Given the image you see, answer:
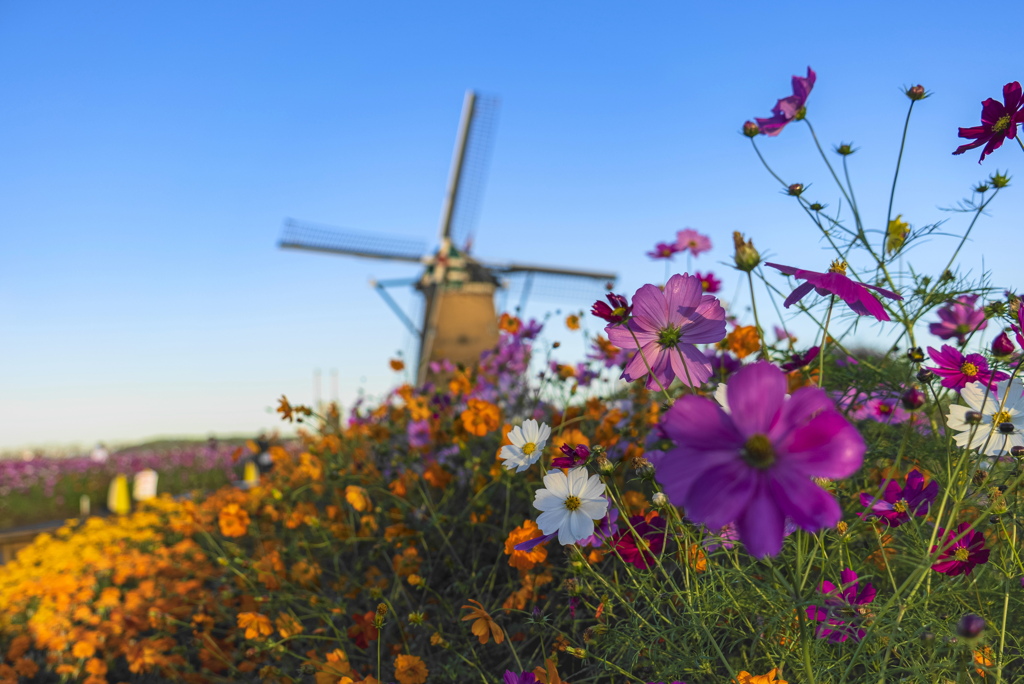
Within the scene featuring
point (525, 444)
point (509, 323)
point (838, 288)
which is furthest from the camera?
point (509, 323)

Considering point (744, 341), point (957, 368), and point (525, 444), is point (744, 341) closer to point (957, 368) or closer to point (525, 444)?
point (957, 368)

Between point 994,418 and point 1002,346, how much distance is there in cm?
34

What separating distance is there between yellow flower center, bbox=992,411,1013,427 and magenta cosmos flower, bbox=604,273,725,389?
24.4 inches

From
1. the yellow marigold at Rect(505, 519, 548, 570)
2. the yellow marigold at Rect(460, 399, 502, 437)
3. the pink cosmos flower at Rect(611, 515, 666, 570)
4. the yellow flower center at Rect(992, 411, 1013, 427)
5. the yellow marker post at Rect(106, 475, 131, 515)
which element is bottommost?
the yellow marker post at Rect(106, 475, 131, 515)

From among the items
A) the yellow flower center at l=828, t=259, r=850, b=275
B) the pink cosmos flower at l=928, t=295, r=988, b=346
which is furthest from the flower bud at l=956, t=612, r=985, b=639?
the pink cosmos flower at l=928, t=295, r=988, b=346

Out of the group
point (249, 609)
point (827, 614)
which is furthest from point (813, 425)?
point (249, 609)

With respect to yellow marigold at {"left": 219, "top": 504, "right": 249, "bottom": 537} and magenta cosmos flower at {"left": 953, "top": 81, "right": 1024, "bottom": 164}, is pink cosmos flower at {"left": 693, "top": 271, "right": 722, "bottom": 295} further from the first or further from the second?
yellow marigold at {"left": 219, "top": 504, "right": 249, "bottom": 537}

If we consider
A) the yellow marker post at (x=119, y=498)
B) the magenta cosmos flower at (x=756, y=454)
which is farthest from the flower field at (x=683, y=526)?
the yellow marker post at (x=119, y=498)

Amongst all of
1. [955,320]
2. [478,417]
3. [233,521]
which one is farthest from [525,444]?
[233,521]

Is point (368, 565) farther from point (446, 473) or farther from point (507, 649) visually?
point (507, 649)

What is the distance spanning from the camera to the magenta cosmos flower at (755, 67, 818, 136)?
1.87 meters

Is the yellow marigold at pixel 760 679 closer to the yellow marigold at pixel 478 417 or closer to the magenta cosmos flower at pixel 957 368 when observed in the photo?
the magenta cosmos flower at pixel 957 368

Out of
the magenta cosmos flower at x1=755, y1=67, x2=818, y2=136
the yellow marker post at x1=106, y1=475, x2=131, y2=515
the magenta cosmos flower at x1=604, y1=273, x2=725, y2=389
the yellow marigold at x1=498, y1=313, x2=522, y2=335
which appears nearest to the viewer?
the magenta cosmos flower at x1=604, y1=273, x2=725, y2=389

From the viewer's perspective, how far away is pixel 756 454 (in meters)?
0.83
